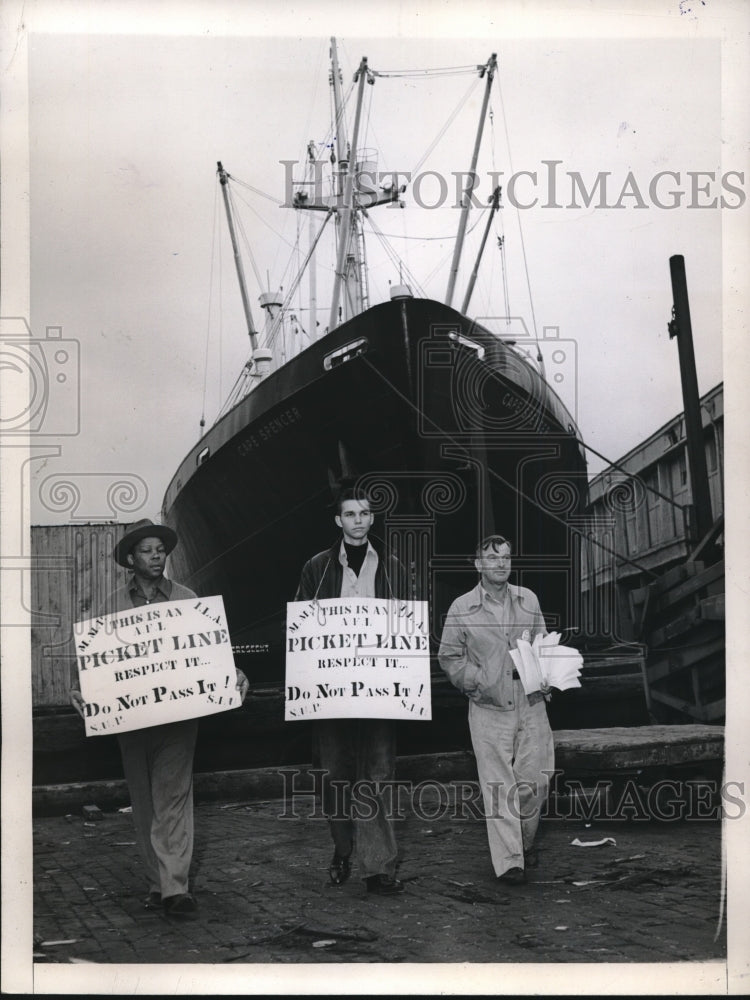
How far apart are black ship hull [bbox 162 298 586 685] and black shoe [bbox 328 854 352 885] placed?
324cm

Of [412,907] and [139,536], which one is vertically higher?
[139,536]

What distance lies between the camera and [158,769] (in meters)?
5.39

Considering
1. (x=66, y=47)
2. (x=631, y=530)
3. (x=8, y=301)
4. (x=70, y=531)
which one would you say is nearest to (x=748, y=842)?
(x=70, y=531)

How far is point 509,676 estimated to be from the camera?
5859 millimetres

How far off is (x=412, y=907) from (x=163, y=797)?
139 cm

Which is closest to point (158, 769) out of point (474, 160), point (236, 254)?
point (236, 254)

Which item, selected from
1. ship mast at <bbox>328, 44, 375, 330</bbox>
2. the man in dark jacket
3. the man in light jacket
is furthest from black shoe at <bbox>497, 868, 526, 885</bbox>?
ship mast at <bbox>328, 44, 375, 330</bbox>

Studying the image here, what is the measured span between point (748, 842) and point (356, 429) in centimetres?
564

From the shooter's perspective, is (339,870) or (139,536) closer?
(139,536)

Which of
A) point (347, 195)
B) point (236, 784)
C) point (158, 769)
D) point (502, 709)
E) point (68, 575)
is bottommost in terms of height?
point (236, 784)

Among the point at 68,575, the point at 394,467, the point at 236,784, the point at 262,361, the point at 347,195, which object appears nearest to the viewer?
the point at 68,575

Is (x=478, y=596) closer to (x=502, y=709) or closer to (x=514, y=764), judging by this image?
(x=502, y=709)

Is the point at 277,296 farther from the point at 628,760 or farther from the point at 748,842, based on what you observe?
the point at 748,842

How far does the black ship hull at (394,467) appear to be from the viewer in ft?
30.9
